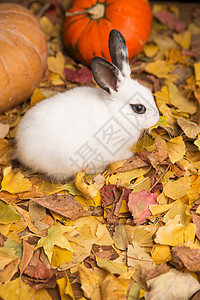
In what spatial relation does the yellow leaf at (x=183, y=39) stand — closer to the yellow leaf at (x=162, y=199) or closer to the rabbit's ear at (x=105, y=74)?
the rabbit's ear at (x=105, y=74)

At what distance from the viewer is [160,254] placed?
2.30 metres

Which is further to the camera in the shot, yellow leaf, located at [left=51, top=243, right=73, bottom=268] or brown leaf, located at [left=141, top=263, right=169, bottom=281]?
yellow leaf, located at [left=51, top=243, right=73, bottom=268]

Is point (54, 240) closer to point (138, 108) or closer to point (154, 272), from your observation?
point (154, 272)

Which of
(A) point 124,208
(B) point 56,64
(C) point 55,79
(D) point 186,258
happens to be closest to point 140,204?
(A) point 124,208

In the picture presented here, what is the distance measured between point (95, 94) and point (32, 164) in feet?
2.35

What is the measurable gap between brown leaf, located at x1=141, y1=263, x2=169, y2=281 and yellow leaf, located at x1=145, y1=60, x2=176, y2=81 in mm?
2081

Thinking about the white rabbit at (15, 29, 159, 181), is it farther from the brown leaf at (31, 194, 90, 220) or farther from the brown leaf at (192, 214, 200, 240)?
the brown leaf at (192, 214, 200, 240)

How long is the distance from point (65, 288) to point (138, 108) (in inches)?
52.0

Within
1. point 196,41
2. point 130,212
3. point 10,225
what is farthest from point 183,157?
point 196,41

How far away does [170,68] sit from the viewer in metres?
3.72

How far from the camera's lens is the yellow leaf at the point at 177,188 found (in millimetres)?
2627

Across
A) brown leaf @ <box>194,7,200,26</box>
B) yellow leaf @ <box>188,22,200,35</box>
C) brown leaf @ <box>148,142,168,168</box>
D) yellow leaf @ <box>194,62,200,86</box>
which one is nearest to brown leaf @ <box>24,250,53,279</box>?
brown leaf @ <box>148,142,168,168</box>

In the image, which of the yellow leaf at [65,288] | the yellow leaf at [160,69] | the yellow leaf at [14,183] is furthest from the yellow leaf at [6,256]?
the yellow leaf at [160,69]

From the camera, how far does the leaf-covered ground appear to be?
215 centimetres
